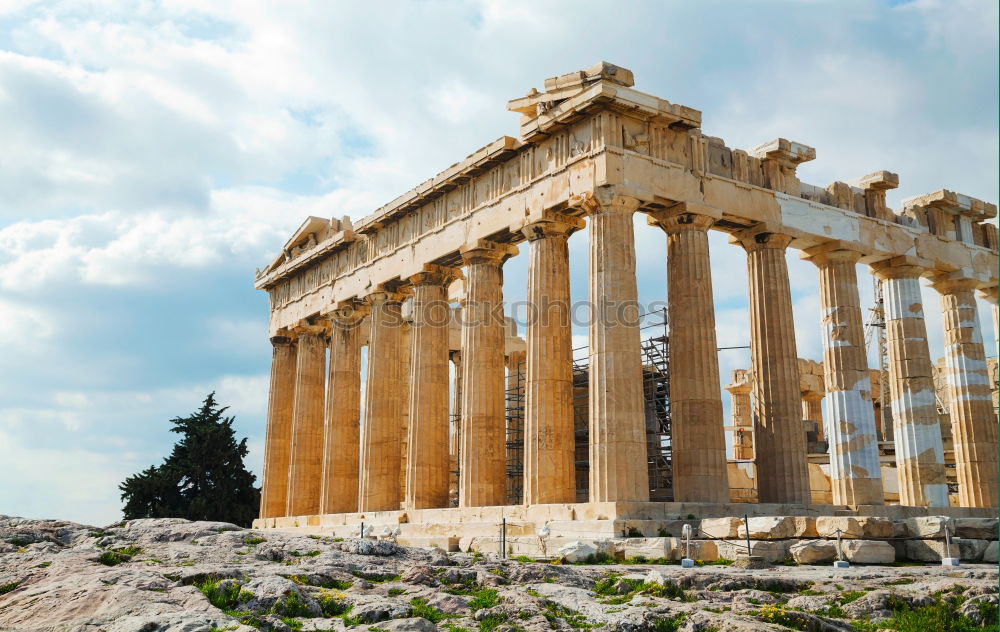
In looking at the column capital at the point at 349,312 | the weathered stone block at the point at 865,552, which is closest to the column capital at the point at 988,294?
the weathered stone block at the point at 865,552

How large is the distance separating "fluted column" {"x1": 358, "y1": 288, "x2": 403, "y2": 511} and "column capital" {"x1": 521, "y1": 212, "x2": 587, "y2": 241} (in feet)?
28.6

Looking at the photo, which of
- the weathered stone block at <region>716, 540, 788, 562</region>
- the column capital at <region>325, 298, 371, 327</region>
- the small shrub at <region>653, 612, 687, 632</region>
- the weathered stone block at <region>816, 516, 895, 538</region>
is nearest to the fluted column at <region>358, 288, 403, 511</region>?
the column capital at <region>325, 298, 371, 327</region>

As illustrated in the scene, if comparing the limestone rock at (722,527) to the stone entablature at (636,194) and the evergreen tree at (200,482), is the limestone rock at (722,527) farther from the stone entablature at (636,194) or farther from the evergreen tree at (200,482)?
the evergreen tree at (200,482)

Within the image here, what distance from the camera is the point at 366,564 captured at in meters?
13.5

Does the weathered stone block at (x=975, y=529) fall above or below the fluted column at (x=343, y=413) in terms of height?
below

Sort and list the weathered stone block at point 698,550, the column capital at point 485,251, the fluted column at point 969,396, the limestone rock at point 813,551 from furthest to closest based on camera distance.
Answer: the fluted column at point 969,396, the column capital at point 485,251, the weathered stone block at point 698,550, the limestone rock at point 813,551

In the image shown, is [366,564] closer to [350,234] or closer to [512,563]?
[512,563]

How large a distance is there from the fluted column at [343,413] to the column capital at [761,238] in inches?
557

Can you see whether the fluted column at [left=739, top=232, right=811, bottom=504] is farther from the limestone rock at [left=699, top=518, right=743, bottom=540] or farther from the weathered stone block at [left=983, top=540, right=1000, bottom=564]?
the weathered stone block at [left=983, top=540, right=1000, bottom=564]

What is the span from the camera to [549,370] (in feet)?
79.5

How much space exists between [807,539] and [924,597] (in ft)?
21.1

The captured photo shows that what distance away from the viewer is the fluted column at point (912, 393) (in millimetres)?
27906

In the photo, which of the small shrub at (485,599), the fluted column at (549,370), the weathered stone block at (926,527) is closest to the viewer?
the small shrub at (485,599)

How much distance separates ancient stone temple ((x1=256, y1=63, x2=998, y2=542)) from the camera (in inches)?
909
